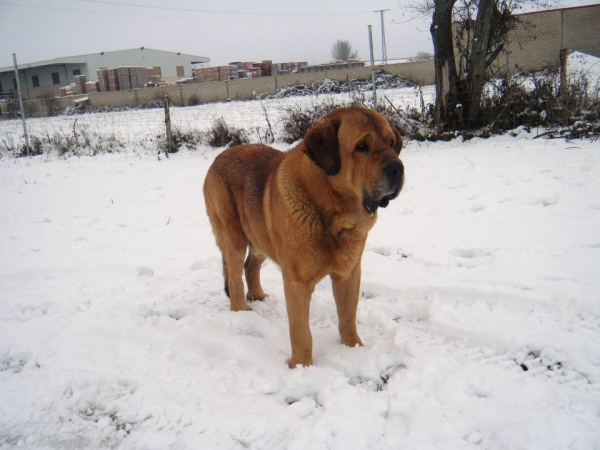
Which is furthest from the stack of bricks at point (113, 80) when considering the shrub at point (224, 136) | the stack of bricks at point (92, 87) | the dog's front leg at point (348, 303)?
the dog's front leg at point (348, 303)

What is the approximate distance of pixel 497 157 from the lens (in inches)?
352

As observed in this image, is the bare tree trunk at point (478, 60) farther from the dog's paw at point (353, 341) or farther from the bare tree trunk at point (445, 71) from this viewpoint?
the dog's paw at point (353, 341)

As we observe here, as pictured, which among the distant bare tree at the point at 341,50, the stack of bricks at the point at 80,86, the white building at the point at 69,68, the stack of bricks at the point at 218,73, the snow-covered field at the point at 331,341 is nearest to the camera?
the snow-covered field at the point at 331,341

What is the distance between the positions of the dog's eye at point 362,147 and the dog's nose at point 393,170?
0.23 metres

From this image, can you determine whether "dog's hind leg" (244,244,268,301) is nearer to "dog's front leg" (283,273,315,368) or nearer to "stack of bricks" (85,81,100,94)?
"dog's front leg" (283,273,315,368)

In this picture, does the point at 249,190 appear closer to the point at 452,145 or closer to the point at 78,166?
the point at 452,145

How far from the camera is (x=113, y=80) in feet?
133

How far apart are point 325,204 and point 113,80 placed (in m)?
43.9

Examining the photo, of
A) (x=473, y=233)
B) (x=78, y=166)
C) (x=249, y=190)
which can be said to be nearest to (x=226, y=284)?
(x=249, y=190)

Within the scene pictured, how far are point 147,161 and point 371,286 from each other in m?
9.95

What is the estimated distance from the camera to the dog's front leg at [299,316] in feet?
9.94

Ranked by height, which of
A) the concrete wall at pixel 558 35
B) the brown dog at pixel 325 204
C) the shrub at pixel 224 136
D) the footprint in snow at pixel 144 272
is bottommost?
the footprint in snow at pixel 144 272

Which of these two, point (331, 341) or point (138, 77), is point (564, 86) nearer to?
point (331, 341)

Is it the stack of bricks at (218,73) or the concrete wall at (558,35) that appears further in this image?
the stack of bricks at (218,73)
